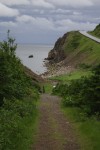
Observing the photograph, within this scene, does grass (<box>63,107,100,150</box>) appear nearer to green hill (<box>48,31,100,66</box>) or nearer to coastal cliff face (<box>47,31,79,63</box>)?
green hill (<box>48,31,100,66</box>)

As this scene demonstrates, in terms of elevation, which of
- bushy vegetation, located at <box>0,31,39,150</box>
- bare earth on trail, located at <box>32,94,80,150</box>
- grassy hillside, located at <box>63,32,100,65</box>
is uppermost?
grassy hillside, located at <box>63,32,100,65</box>

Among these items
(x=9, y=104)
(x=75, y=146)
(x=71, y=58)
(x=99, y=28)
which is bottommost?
(x=75, y=146)

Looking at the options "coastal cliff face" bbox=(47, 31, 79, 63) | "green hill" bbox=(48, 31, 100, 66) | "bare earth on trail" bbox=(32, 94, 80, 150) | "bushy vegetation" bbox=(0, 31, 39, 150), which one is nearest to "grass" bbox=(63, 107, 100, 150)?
"bare earth on trail" bbox=(32, 94, 80, 150)

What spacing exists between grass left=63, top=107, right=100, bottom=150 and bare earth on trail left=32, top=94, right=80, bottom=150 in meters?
0.35

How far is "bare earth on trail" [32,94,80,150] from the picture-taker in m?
18.2

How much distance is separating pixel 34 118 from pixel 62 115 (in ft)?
9.45

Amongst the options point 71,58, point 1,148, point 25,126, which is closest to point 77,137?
point 25,126

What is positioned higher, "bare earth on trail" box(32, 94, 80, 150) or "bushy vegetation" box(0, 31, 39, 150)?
"bushy vegetation" box(0, 31, 39, 150)

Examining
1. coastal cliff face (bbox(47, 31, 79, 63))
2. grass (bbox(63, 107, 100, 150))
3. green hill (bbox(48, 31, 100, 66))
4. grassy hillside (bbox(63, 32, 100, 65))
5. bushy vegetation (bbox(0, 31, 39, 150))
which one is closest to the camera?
bushy vegetation (bbox(0, 31, 39, 150))

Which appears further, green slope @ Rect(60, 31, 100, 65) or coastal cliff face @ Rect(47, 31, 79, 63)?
coastal cliff face @ Rect(47, 31, 79, 63)

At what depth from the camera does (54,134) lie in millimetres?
20625

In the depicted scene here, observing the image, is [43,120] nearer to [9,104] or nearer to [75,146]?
[9,104]

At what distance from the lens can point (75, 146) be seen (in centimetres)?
1817

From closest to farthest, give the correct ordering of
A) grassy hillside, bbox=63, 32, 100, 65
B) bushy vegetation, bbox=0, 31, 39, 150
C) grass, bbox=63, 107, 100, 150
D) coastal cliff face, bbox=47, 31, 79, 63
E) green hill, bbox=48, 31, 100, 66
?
bushy vegetation, bbox=0, 31, 39, 150, grass, bbox=63, 107, 100, 150, grassy hillside, bbox=63, 32, 100, 65, green hill, bbox=48, 31, 100, 66, coastal cliff face, bbox=47, 31, 79, 63
